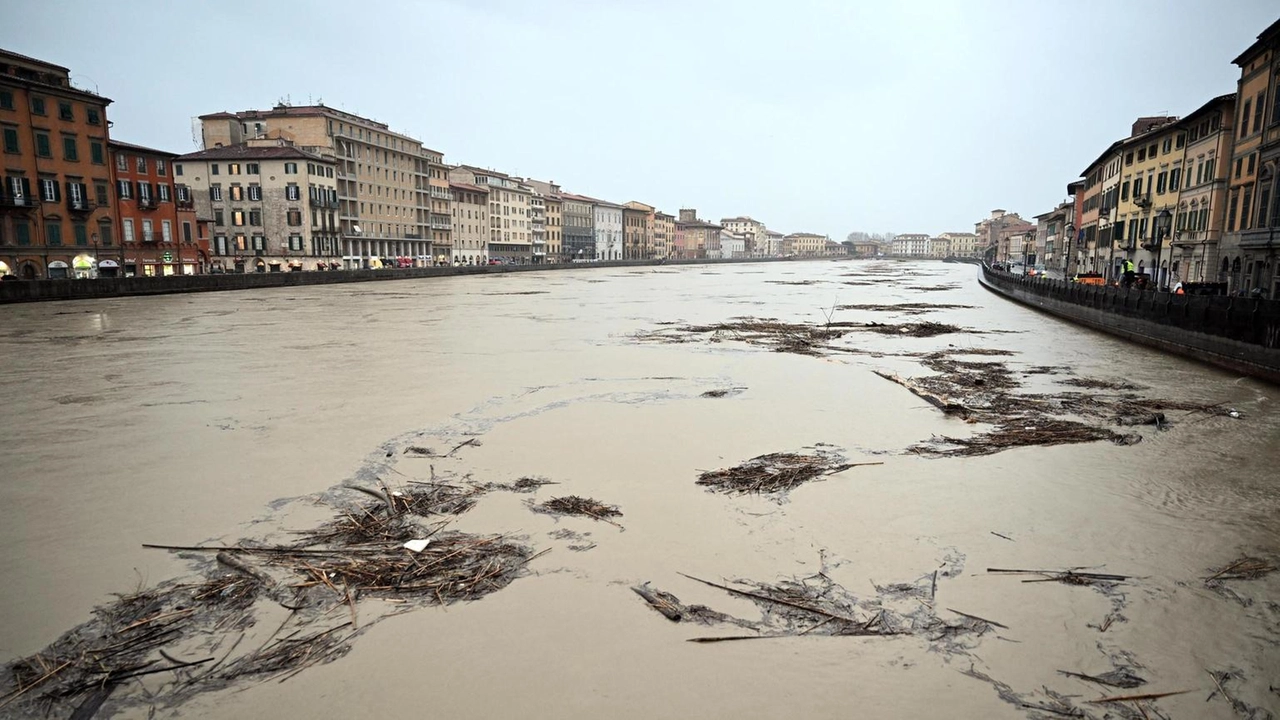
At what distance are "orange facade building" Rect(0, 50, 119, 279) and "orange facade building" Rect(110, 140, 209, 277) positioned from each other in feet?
4.20

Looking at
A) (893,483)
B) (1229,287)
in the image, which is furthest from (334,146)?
(893,483)

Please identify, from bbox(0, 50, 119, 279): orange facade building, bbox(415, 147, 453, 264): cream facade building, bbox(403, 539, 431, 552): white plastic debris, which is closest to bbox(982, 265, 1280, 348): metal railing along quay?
bbox(403, 539, 431, 552): white plastic debris

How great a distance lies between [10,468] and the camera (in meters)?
10.2

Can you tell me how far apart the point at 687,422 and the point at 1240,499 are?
748 cm

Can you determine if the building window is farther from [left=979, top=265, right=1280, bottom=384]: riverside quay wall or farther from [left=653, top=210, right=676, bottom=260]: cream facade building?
[left=653, top=210, right=676, bottom=260]: cream facade building

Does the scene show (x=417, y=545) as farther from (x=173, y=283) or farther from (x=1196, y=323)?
(x=173, y=283)

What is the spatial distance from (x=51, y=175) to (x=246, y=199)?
98.5ft

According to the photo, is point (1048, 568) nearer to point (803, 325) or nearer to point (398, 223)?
point (803, 325)

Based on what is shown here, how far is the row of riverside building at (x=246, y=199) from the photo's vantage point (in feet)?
160

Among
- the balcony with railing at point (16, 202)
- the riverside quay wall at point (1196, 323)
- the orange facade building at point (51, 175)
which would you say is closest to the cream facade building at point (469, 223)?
the orange facade building at point (51, 175)

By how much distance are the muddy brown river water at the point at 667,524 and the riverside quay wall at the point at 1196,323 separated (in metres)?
0.84

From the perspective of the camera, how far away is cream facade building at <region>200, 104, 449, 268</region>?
8544 centimetres

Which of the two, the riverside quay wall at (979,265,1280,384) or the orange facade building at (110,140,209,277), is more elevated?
the orange facade building at (110,140,209,277)

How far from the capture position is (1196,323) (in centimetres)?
2103
